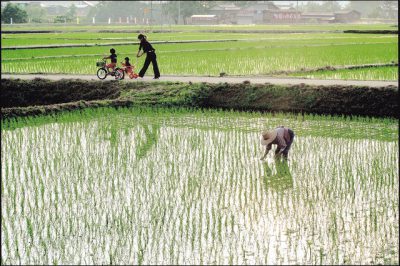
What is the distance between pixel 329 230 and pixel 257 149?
309 centimetres

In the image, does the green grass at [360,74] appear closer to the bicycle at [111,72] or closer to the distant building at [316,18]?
the bicycle at [111,72]

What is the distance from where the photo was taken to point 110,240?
203 inches

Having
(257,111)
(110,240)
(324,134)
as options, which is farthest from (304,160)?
(257,111)

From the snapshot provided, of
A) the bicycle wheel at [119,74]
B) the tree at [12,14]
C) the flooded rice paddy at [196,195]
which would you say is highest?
the tree at [12,14]

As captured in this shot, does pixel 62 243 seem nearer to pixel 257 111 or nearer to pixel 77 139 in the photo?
pixel 77 139

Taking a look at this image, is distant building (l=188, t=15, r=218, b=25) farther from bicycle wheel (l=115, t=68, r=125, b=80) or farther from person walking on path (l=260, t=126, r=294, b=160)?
person walking on path (l=260, t=126, r=294, b=160)

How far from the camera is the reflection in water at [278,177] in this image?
21.9ft

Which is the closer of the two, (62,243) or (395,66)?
(62,243)

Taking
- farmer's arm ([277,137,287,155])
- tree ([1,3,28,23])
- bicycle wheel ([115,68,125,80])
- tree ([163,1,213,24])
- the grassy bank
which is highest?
tree ([163,1,213,24])

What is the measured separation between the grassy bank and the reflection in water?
4047 mm

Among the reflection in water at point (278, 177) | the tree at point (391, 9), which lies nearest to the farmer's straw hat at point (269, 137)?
the reflection in water at point (278, 177)

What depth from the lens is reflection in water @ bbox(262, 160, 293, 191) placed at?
668cm

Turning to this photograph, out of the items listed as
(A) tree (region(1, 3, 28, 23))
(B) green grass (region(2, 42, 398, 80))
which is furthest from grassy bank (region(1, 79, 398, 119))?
(A) tree (region(1, 3, 28, 23))

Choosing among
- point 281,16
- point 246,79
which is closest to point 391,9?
point 281,16
